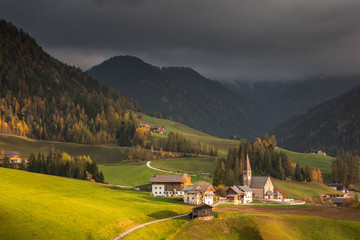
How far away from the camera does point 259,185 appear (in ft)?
460

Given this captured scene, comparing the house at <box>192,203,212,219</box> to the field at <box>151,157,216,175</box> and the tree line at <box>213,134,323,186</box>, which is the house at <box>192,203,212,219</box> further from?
the field at <box>151,157,216,175</box>

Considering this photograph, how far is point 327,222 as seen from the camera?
85.7 metres

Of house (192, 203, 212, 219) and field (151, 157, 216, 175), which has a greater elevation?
field (151, 157, 216, 175)

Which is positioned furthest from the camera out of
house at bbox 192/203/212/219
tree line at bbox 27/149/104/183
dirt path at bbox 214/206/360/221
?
tree line at bbox 27/149/104/183

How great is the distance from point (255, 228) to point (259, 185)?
63.7 meters

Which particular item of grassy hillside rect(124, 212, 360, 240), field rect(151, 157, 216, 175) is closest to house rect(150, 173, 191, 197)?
grassy hillside rect(124, 212, 360, 240)

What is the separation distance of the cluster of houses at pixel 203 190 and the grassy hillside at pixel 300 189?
14.3 m

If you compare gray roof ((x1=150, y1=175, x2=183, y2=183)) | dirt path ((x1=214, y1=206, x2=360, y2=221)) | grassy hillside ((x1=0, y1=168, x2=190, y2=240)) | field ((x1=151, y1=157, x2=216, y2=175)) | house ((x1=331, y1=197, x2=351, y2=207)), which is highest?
field ((x1=151, y1=157, x2=216, y2=175))

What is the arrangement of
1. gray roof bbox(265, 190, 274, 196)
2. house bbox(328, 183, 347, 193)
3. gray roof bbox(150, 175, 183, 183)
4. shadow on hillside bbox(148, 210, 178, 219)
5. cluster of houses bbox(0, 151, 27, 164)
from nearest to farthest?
shadow on hillside bbox(148, 210, 178, 219) → gray roof bbox(150, 175, 183, 183) → gray roof bbox(265, 190, 274, 196) → cluster of houses bbox(0, 151, 27, 164) → house bbox(328, 183, 347, 193)

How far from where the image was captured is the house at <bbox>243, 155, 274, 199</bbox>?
138250 mm

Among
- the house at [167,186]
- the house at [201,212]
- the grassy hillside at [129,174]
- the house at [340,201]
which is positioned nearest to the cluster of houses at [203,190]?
the house at [167,186]

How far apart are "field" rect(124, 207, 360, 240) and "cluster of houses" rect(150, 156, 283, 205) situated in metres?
20.1

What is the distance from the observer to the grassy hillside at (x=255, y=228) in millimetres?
73375

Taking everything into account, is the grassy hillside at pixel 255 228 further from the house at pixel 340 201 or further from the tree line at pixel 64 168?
the tree line at pixel 64 168
